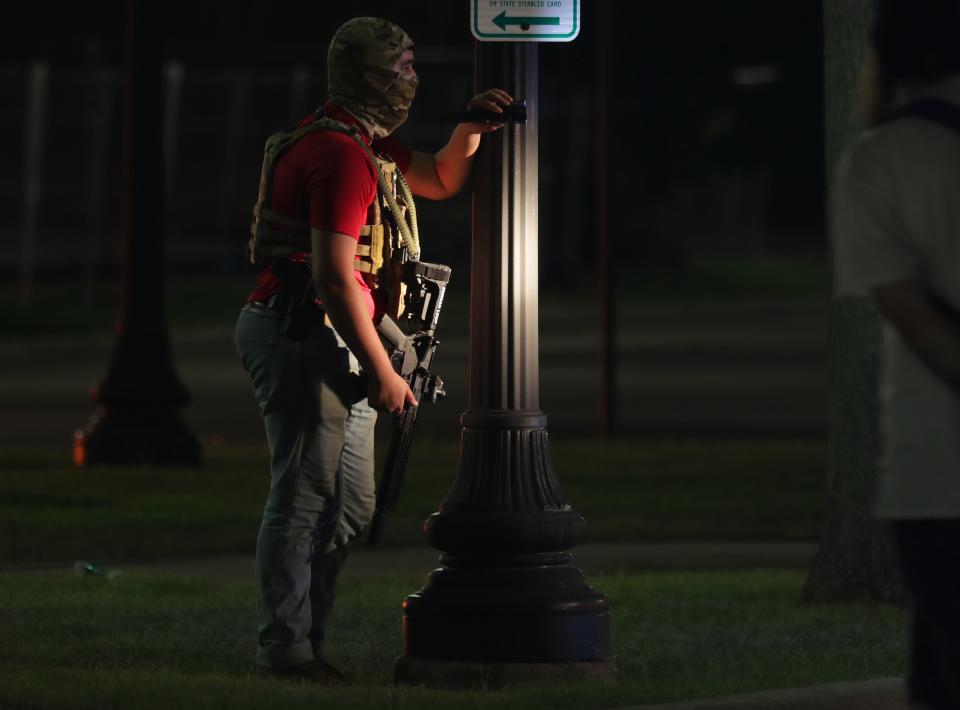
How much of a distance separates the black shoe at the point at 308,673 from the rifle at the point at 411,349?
434 mm

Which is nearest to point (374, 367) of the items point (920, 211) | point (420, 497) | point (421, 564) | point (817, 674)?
point (817, 674)

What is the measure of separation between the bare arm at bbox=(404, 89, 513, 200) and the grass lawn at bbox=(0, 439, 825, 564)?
468cm

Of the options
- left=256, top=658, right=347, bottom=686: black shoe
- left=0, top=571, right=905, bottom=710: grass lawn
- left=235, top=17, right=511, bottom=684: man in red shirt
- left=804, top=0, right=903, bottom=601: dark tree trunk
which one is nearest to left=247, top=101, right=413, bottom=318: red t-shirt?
left=235, top=17, right=511, bottom=684: man in red shirt

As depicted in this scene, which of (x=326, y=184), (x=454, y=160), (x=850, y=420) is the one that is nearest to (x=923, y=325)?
(x=326, y=184)

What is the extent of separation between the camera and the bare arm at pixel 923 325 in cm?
416

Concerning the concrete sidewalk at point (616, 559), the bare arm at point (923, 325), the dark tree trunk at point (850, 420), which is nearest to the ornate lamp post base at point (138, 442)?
the concrete sidewalk at point (616, 559)

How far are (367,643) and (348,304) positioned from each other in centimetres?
203

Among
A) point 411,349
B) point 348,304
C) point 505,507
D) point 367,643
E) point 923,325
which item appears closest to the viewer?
point 923,325

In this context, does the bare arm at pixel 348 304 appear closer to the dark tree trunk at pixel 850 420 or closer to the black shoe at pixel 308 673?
the black shoe at pixel 308 673

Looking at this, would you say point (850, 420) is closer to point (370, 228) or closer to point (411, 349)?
point (411, 349)

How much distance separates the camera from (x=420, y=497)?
1405cm

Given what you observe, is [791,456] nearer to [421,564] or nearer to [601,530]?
[601,530]

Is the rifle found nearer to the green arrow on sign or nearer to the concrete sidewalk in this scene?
the green arrow on sign

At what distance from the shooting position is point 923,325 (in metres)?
4.19
